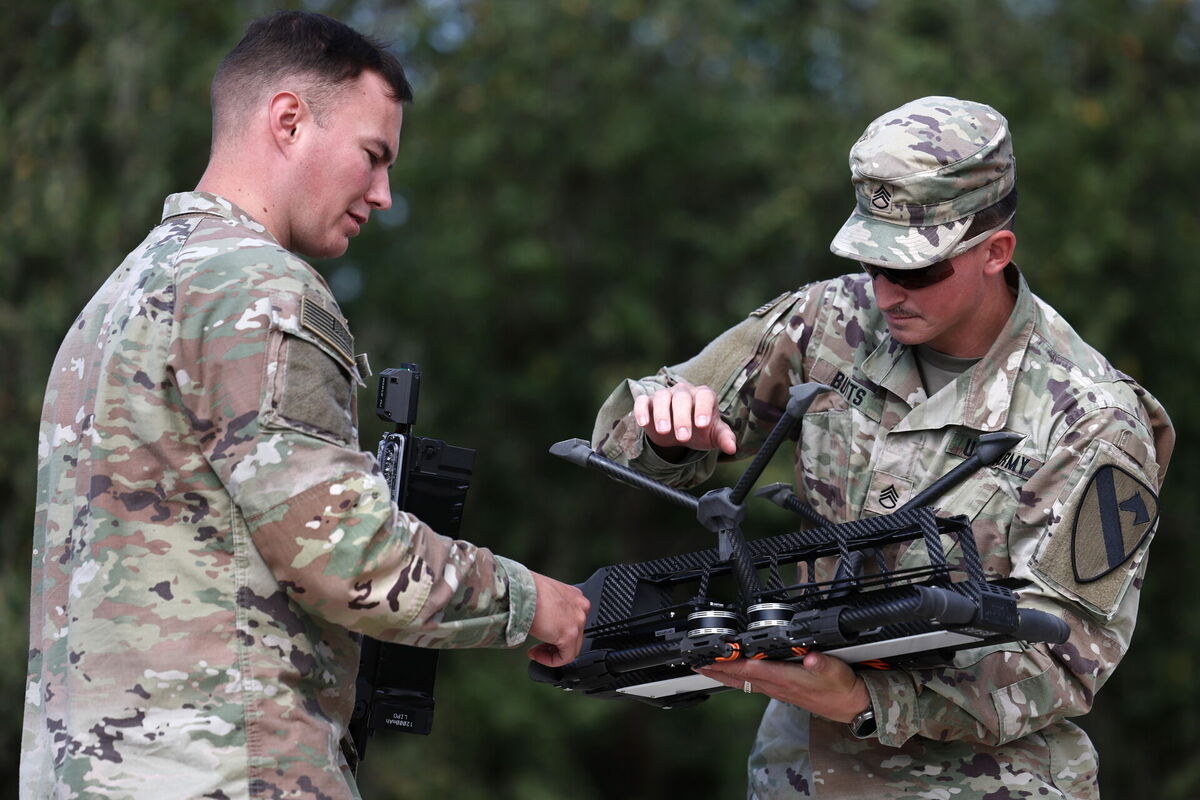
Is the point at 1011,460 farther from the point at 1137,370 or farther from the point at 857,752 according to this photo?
the point at 1137,370

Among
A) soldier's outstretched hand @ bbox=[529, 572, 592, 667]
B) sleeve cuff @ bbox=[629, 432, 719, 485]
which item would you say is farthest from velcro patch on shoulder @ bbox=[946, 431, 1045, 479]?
soldier's outstretched hand @ bbox=[529, 572, 592, 667]

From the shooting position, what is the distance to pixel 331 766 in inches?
106

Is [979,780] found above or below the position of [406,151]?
below

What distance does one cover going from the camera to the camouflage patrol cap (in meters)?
3.28

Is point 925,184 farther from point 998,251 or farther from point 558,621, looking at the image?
point 558,621

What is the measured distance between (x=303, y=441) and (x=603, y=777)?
864 centimetres

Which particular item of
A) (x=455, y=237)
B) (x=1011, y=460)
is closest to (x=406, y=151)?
(x=455, y=237)

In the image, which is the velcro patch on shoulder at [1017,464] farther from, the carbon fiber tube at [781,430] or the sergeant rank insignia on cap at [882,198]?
the carbon fiber tube at [781,430]

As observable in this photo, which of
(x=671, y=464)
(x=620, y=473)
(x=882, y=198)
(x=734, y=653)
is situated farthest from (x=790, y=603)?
(x=882, y=198)

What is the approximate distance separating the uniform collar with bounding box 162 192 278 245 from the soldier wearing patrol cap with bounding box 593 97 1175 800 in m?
0.95

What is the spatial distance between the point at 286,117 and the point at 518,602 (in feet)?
3.30

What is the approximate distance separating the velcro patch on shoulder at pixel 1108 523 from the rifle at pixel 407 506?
1.26 m

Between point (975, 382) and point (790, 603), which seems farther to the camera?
point (975, 382)

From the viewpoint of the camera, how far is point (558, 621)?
2.94 m
